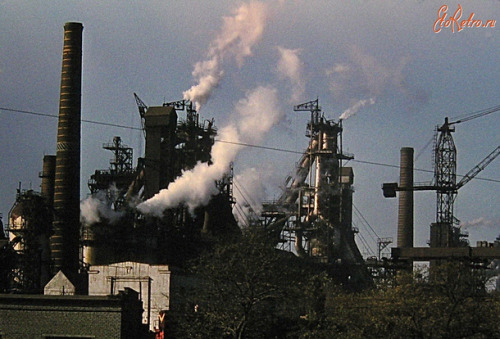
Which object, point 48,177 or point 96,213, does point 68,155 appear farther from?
point 48,177

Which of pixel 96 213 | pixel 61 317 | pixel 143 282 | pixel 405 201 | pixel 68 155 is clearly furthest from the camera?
pixel 405 201

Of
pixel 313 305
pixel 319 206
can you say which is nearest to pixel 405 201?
pixel 319 206

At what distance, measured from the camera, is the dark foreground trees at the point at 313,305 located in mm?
33719

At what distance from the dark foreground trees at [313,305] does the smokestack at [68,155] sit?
1981 cm

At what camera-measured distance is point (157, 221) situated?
69.9 m

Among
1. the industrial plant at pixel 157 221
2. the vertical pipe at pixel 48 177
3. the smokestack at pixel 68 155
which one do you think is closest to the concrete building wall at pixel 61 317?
the industrial plant at pixel 157 221

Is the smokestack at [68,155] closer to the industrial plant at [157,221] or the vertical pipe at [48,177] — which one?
the industrial plant at [157,221]

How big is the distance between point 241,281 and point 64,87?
25.7 meters

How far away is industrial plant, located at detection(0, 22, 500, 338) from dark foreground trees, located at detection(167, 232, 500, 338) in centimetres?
370

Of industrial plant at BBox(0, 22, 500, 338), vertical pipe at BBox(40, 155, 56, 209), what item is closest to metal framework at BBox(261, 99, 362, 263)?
industrial plant at BBox(0, 22, 500, 338)

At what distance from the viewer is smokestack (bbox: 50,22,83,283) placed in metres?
59.5

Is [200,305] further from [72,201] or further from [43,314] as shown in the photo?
[72,201]

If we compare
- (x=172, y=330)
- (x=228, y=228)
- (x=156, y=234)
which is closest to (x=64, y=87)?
(x=156, y=234)

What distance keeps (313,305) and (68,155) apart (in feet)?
84.0
